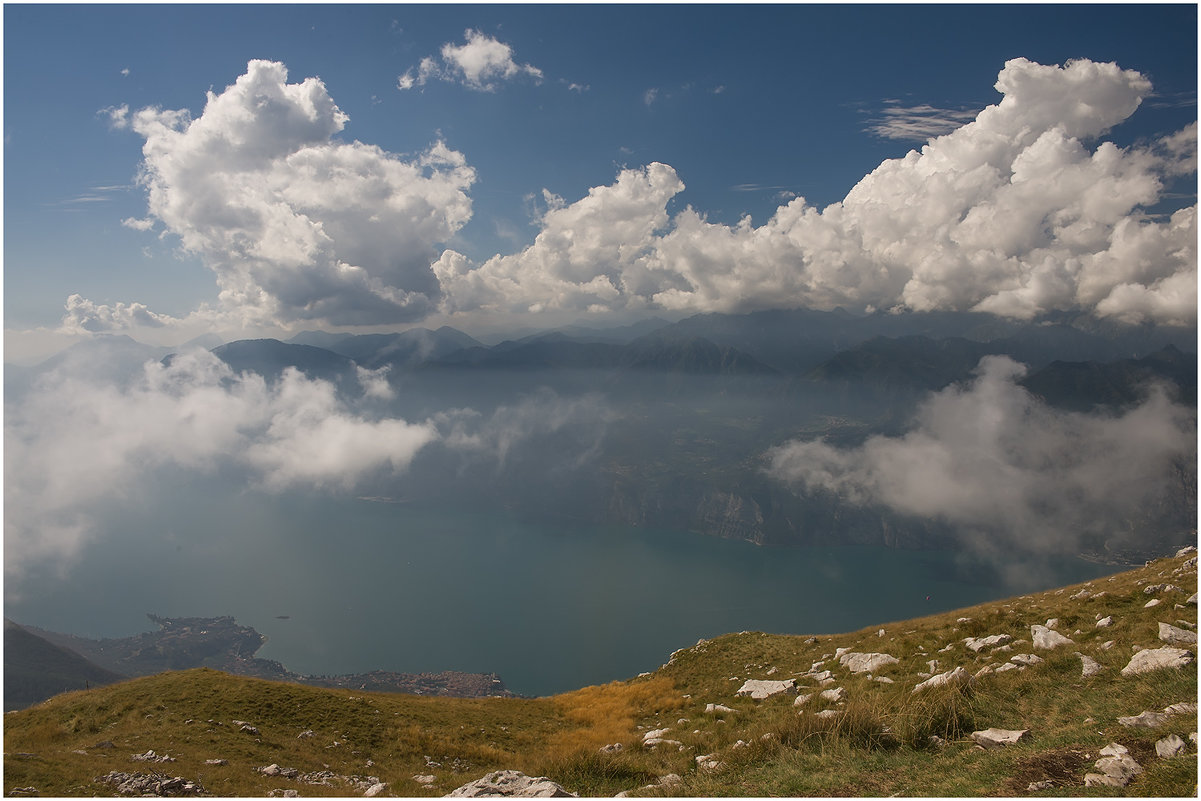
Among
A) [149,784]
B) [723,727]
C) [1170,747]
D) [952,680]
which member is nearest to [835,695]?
[723,727]

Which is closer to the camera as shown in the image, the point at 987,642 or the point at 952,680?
the point at 952,680

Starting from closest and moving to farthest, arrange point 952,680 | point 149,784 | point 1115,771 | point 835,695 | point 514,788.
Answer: point 1115,771
point 514,788
point 952,680
point 149,784
point 835,695

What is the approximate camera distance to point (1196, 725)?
8.33 metres

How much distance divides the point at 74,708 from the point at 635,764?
2277 centimetres

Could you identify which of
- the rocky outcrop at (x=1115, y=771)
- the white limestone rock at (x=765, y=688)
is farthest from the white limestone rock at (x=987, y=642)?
the rocky outcrop at (x=1115, y=771)

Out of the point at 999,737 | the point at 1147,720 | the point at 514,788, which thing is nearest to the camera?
the point at 1147,720

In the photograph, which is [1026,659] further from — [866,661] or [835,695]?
[866,661]

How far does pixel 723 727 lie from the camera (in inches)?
634

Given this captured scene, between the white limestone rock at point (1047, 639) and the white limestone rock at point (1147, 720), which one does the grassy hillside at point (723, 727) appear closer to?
the white limestone rock at point (1147, 720)

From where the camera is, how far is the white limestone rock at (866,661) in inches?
700

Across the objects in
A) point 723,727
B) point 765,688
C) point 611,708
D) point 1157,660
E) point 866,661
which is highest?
point 1157,660

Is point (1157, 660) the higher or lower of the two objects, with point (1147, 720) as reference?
higher

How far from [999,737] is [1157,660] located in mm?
4740

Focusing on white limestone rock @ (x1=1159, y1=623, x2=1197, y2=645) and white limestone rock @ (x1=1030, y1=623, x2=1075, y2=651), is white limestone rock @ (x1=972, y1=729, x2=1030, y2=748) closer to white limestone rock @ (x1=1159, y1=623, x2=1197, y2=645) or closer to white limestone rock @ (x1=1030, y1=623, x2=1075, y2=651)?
white limestone rock @ (x1=1030, y1=623, x2=1075, y2=651)
